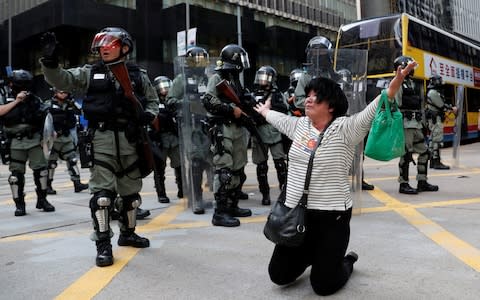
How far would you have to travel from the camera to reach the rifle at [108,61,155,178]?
3.67 metres

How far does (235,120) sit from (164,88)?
A: 8.14 feet

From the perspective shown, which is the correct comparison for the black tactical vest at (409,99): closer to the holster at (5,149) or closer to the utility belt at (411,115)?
the utility belt at (411,115)

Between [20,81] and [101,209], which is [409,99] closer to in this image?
[101,209]

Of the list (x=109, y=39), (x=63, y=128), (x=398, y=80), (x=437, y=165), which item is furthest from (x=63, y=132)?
(x=437, y=165)

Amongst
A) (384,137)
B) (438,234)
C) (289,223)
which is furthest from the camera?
(438,234)

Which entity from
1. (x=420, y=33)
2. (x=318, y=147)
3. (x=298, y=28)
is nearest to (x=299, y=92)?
(x=318, y=147)

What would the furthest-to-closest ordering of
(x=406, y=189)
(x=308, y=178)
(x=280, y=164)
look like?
(x=406, y=189)
(x=280, y=164)
(x=308, y=178)

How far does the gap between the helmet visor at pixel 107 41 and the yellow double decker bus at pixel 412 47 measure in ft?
30.2

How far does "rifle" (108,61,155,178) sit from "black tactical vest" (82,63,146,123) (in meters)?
0.05

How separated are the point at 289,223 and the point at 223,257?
1.10 m

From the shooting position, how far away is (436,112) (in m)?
9.52

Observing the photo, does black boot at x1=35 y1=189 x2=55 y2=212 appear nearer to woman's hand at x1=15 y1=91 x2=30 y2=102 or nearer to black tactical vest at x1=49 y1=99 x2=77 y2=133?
woman's hand at x1=15 y1=91 x2=30 y2=102

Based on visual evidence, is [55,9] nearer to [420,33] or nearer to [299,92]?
[420,33]

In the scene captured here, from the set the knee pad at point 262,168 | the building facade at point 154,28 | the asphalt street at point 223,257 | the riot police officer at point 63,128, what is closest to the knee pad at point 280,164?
the knee pad at point 262,168
